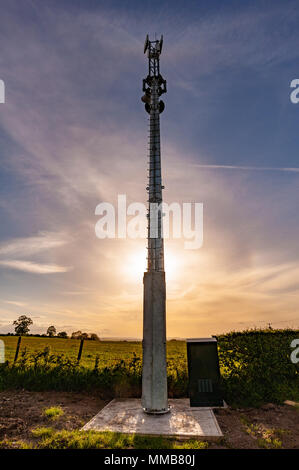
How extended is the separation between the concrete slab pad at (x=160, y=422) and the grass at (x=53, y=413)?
1.07 m

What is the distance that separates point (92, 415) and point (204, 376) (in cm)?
359

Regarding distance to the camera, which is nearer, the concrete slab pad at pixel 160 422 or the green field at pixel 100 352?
the concrete slab pad at pixel 160 422

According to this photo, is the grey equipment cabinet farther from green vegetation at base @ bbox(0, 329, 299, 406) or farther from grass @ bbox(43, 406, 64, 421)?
grass @ bbox(43, 406, 64, 421)

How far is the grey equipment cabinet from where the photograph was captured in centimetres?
938

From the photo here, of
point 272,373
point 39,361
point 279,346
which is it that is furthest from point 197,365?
point 39,361

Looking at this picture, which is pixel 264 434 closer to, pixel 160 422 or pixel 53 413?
pixel 160 422

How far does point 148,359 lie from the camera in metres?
9.28

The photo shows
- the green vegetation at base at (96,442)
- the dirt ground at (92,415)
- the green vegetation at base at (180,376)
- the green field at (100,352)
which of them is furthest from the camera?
the green field at (100,352)

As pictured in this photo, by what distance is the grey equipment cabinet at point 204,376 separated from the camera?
938 centimetres

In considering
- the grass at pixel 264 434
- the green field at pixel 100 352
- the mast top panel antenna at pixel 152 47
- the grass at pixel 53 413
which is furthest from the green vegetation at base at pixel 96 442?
the mast top panel antenna at pixel 152 47

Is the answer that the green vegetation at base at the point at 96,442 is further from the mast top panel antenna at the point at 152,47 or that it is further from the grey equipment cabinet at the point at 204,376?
the mast top panel antenna at the point at 152,47
